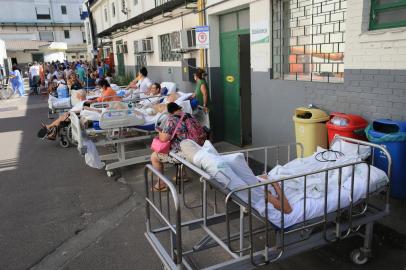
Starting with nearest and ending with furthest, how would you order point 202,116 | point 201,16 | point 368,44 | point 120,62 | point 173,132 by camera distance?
point 368,44, point 173,132, point 202,116, point 201,16, point 120,62

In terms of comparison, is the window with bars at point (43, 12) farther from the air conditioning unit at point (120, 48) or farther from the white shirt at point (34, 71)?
the air conditioning unit at point (120, 48)

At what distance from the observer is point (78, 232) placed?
14.8 ft

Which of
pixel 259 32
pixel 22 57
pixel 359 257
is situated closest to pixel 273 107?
pixel 259 32

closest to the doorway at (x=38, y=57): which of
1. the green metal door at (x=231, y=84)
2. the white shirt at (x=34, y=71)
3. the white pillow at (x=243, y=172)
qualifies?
the white shirt at (x=34, y=71)

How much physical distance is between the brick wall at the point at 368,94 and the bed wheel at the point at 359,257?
62.8 inches

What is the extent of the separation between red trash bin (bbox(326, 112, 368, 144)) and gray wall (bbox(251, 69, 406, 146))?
19cm

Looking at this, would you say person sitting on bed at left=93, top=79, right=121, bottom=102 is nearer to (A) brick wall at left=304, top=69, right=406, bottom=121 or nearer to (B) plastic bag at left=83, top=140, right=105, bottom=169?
(B) plastic bag at left=83, top=140, right=105, bottom=169

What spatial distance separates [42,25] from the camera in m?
48.7

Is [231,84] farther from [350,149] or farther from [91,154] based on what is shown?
[350,149]

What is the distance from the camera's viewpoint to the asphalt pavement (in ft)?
12.3

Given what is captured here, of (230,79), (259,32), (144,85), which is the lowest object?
(144,85)

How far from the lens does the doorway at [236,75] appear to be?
7234mm

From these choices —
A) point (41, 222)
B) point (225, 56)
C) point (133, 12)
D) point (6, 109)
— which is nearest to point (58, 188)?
point (41, 222)

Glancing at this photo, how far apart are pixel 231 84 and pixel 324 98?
9.59 feet
